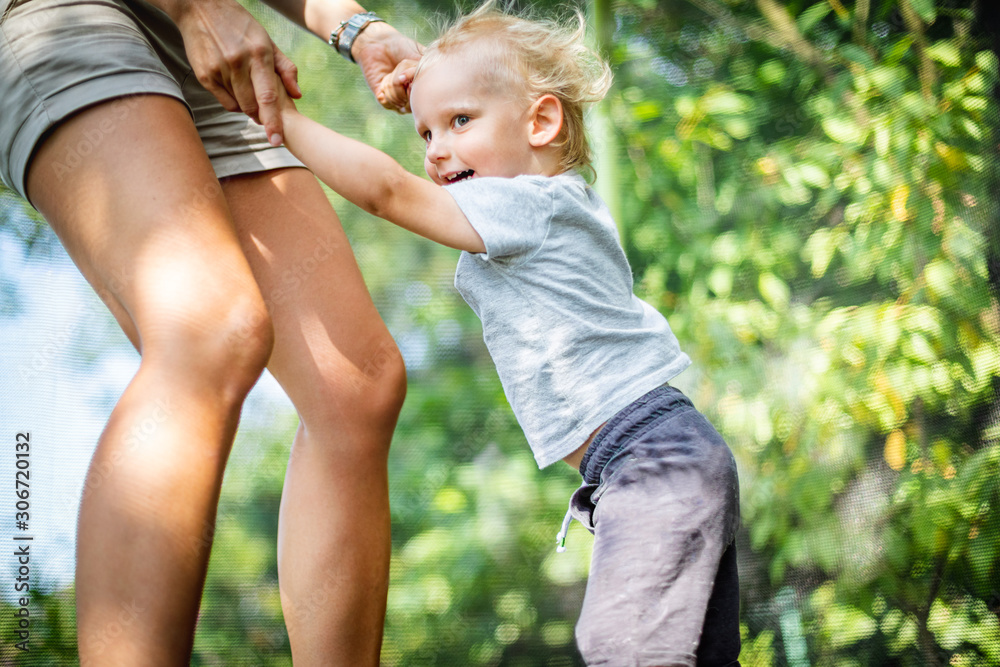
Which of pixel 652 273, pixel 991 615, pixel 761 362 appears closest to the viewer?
pixel 991 615

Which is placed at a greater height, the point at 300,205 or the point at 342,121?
the point at 300,205

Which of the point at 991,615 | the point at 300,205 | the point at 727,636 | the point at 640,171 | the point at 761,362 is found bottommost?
the point at 991,615

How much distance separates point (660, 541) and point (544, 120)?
1.68 feet

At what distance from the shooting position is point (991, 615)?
1.42 meters

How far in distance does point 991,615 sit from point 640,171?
115 centimetres

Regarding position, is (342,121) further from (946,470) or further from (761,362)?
(946,470)

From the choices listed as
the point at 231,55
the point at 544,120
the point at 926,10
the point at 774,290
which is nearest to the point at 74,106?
the point at 231,55

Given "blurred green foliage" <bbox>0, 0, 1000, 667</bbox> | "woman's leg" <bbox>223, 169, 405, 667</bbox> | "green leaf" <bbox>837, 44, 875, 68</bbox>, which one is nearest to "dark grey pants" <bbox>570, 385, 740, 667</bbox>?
"woman's leg" <bbox>223, 169, 405, 667</bbox>

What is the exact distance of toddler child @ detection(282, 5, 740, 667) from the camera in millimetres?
805

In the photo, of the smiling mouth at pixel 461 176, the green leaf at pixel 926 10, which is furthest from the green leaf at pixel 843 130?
the smiling mouth at pixel 461 176

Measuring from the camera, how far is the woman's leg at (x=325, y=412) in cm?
90

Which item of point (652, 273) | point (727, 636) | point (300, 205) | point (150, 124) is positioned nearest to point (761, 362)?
point (652, 273)

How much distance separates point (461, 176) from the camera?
99cm

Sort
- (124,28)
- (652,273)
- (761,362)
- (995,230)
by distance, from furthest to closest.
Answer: (652,273)
(761,362)
(995,230)
(124,28)
